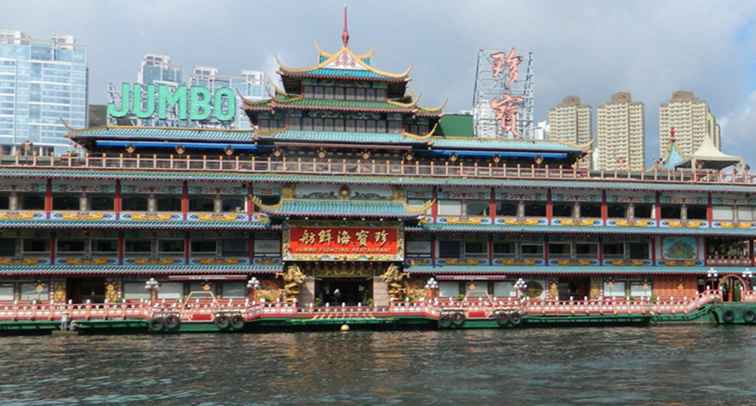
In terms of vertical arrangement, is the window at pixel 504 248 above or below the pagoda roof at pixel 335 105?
below

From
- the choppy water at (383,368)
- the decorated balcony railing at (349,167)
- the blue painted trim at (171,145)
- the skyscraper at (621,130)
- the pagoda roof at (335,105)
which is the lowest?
the choppy water at (383,368)

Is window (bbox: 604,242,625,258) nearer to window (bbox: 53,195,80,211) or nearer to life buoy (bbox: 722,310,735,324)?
life buoy (bbox: 722,310,735,324)

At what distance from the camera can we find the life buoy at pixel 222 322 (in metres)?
47.1

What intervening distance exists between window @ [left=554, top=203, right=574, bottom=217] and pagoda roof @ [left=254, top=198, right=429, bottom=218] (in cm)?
1166

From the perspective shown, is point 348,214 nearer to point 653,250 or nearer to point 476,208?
point 476,208

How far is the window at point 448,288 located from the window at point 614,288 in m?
12.0

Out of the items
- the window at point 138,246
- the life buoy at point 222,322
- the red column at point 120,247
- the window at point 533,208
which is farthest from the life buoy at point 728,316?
the red column at point 120,247

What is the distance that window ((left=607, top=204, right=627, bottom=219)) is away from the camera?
59653 millimetres

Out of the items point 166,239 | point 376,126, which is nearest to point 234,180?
point 166,239

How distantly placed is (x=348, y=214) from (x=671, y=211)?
87.9 feet

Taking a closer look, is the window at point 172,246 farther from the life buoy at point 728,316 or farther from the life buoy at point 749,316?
the life buoy at point 749,316

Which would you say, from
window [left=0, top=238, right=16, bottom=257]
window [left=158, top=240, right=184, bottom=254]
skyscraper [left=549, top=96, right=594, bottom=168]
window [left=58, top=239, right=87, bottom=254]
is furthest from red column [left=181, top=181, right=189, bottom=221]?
skyscraper [left=549, top=96, right=594, bottom=168]

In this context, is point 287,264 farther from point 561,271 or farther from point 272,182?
point 561,271

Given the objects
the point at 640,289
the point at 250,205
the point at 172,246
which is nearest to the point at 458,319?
the point at 250,205
